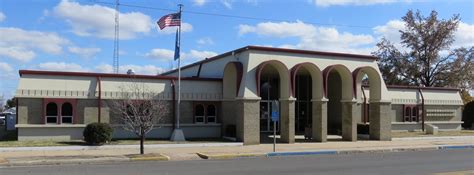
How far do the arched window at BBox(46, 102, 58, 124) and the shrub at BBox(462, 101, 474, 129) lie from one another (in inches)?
1432

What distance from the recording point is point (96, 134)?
24.2m

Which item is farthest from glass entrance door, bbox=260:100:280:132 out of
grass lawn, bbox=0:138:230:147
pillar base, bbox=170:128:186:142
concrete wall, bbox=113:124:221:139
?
pillar base, bbox=170:128:186:142

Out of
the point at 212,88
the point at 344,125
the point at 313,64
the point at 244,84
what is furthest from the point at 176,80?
the point at 344,125

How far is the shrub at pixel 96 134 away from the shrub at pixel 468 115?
3519cm

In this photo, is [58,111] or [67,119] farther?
[67,119]

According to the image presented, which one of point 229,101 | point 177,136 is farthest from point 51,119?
point 229,101

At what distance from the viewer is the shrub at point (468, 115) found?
4741 centimetres

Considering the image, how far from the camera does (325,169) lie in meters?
16.4

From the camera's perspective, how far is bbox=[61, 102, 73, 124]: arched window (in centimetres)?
2670

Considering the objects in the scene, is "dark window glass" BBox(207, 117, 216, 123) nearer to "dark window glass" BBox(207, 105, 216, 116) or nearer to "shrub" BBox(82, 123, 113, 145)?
"dark window glass" BBox(207, 105, 216, 116)

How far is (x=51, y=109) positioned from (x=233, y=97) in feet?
32.2

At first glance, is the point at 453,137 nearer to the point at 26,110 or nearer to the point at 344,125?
the point at 344,125

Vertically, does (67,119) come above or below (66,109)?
below

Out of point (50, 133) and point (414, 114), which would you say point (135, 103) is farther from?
point (414, 114)
